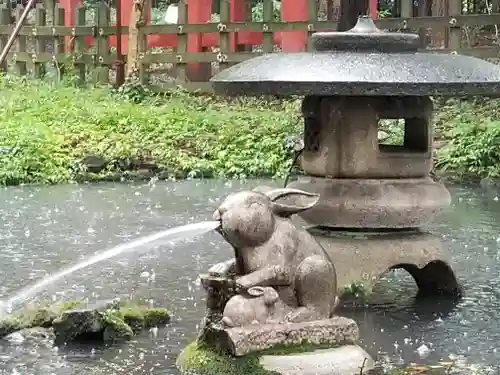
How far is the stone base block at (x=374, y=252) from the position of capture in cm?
609

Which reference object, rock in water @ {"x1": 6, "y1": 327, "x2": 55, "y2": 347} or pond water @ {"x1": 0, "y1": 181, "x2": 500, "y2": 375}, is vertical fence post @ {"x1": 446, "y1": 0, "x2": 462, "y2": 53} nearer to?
pond water @ {"x1": 0, "y1": 181, "x2": 500, "y2": 375}

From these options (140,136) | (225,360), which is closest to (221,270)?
(225,360)

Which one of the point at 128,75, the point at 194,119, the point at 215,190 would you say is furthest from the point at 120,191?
the point at 128,75

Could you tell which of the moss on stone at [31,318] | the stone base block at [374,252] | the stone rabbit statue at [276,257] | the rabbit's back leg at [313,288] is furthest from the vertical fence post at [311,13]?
the rabbit's back leg at [313,288]

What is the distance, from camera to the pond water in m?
4.96

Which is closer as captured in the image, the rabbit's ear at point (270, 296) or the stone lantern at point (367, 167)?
the rabbit's ear at point (270, 296)

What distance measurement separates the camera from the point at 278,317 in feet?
15.1

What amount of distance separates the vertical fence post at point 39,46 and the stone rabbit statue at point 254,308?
17073 mm

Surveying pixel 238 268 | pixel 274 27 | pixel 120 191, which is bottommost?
pixel 120 191

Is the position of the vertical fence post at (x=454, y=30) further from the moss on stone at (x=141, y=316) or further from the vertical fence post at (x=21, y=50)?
the moss on stone at (x=141, y=316)

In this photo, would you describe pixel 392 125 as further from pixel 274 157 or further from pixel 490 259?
pixel 490 259

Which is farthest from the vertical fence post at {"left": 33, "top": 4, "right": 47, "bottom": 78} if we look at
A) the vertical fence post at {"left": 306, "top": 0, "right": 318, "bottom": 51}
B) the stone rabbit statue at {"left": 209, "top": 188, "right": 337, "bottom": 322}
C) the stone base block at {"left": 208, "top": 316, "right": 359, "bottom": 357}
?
the stone base block at {"left": 208, "top": 316, "right": 359, "bottom": 357}

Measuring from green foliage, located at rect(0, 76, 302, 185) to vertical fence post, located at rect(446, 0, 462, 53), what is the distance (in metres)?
2.62

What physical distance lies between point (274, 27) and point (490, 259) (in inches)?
429
